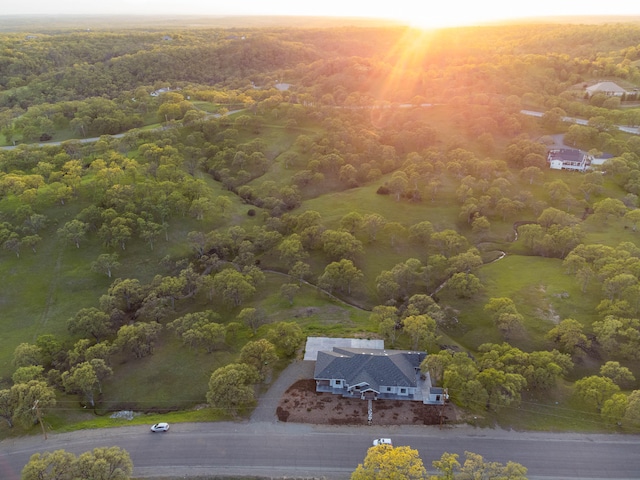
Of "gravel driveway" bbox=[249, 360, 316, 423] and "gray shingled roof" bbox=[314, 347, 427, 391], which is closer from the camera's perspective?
"gravel driveway" bbox=[249, 360, 316, 423]

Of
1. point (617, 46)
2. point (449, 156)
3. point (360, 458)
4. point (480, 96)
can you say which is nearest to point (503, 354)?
point (360, 458)

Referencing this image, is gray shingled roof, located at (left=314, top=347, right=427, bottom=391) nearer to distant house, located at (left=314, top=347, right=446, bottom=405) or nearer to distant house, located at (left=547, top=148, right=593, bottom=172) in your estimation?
distant house, located at (left=314, top=347, right=446, bottom=405)

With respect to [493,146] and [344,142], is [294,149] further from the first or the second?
[493,146]

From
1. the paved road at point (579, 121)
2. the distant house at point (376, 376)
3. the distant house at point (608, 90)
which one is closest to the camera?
the distant house at point (376, 376)

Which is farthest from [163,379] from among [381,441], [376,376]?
[381,441]

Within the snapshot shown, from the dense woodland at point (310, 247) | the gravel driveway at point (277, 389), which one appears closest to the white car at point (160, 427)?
the dense woodland at point (310, 247)

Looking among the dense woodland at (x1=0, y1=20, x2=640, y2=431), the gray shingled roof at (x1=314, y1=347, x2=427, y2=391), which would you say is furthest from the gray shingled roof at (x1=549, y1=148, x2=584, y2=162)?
the gray shingled roof at (x1=314, y1=347, x2=427, y2=391)

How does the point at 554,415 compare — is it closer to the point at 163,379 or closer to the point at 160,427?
the point at 160,427

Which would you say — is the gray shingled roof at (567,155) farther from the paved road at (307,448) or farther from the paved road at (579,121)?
the paved road at (307,448)
